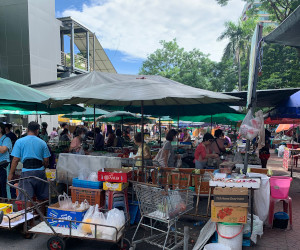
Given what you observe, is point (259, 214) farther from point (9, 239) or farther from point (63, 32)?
point (63, 32)

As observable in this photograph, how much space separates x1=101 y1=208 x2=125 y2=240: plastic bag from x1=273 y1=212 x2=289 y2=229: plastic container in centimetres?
306

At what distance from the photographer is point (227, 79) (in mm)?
33156

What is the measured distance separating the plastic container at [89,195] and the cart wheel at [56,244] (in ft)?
2.42

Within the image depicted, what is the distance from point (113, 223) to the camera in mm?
3789

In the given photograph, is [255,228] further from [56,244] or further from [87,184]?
[56,244]

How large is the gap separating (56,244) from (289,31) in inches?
188

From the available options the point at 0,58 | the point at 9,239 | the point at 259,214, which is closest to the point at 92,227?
the point at 9,239

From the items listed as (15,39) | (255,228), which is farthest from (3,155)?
(15,39)

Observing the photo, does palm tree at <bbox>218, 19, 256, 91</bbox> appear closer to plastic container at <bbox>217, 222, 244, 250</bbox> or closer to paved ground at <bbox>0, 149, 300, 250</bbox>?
paved ground at <bbox>0, 149, 300, 250</bbox>

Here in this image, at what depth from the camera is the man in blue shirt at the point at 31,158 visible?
14.8 feet

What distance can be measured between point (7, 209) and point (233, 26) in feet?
131

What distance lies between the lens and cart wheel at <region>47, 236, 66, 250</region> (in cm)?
379

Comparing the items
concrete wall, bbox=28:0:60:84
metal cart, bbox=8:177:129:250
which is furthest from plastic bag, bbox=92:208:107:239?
concrete wall, bbox=28:0:60:84

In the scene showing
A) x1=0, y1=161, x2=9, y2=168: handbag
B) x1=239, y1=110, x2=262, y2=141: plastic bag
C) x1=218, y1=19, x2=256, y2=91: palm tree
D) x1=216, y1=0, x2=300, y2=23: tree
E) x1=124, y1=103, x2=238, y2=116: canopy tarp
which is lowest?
x1=0, y1=161, x2=9, y2=168: handbag
